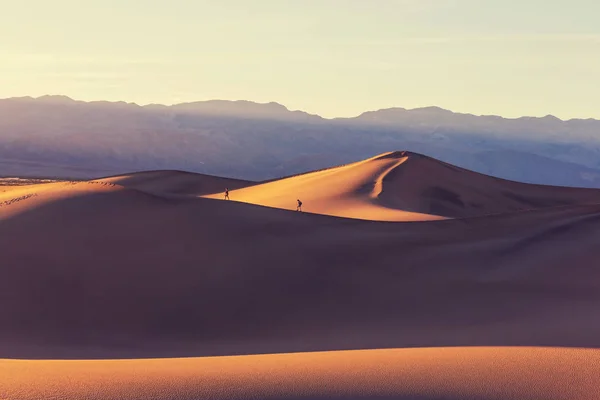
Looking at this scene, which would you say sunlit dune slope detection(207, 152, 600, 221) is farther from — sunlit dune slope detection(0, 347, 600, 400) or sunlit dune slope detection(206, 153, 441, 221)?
sunlit dune slope detection(0, 347, 600, 400)

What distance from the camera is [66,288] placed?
14969 mm

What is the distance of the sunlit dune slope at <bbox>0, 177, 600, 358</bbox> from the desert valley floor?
49mm

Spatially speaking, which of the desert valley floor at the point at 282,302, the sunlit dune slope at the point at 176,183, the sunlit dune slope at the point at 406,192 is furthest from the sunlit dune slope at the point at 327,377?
the sunlit dune slope at the point at 176,183

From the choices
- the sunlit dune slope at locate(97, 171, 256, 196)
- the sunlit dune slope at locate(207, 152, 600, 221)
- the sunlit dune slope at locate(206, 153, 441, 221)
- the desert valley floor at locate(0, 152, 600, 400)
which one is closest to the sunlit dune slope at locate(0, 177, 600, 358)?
the desert valley floor at locate(0, 152, 600, 400)

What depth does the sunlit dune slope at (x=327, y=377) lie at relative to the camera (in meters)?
7.50

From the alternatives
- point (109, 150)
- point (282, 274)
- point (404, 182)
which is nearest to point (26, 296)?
point (282, 274)

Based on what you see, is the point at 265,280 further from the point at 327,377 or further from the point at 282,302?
the point at 327,377

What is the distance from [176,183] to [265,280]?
114ft

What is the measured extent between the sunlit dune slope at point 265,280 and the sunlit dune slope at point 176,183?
87.7 feet

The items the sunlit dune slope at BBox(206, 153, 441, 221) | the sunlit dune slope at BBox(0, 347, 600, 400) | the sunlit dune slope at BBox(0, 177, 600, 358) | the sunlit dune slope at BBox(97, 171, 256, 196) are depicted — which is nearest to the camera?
the sunlit dune slope at BBox(0, 347, 600, 400)

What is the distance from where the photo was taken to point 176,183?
4962 centimetres

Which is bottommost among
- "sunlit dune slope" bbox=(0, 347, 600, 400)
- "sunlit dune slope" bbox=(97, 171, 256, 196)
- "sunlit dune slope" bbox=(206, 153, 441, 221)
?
"sunlit dune slope" bbox=(97, 171, 256, 196)

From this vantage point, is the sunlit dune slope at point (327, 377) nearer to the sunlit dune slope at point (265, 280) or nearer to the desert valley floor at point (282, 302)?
the desert valley floor at point (282, 302)

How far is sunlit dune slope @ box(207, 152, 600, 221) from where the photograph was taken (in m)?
35.7
